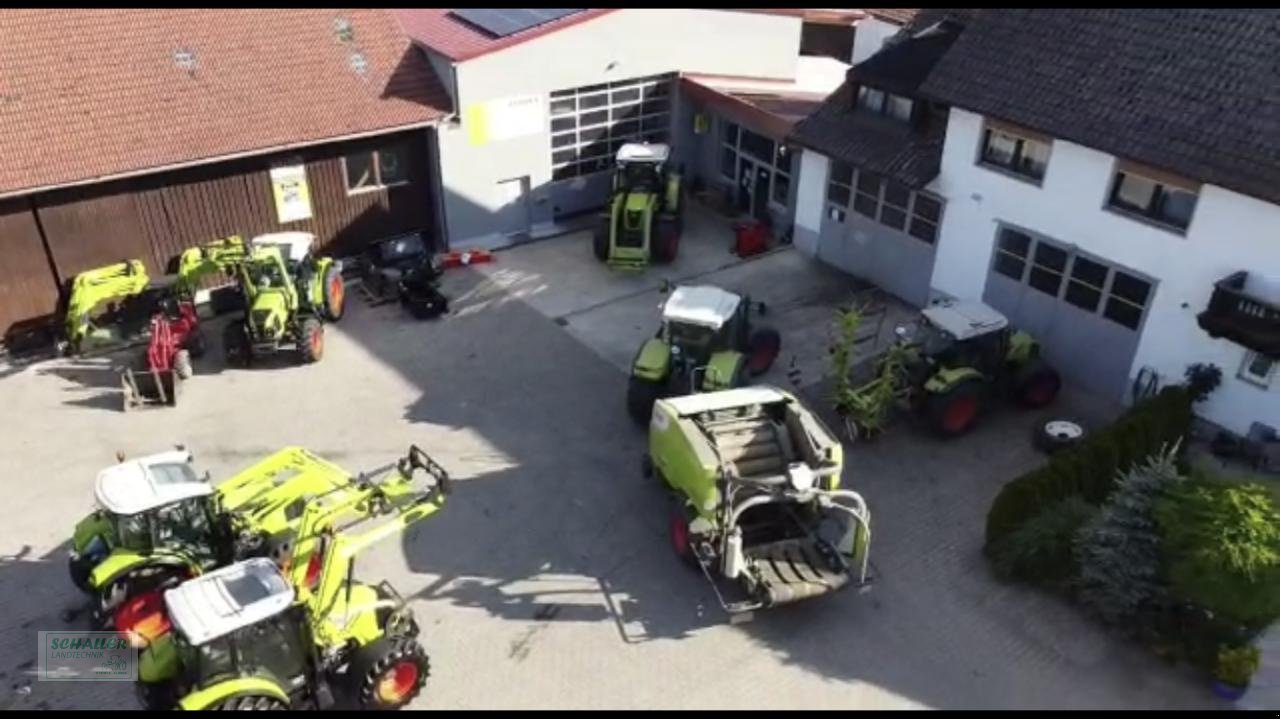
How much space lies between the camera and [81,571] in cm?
1212

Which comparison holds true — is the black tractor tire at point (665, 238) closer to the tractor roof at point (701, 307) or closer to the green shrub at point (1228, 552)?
the tractor roof at point (701, 307)

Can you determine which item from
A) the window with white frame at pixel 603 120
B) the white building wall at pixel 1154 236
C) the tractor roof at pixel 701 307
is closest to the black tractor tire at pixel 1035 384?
the white building wall at pixel 1154 236

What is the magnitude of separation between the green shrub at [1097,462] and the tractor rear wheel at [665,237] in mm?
9870

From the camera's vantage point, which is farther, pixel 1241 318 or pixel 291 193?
pixel 291 193

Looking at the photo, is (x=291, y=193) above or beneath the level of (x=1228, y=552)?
above

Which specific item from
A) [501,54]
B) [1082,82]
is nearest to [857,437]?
[1082,82]

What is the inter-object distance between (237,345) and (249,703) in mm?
9198

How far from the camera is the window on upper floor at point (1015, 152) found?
56.6ft

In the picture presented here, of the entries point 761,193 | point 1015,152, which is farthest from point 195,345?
point 1015,152

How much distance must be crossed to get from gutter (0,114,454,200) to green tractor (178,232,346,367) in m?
1.57

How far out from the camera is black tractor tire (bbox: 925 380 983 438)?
15.8m

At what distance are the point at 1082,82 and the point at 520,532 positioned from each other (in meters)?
11.9

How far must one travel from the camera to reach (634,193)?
2153cm

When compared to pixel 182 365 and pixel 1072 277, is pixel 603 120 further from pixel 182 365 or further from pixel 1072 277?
pixel 1072 277
